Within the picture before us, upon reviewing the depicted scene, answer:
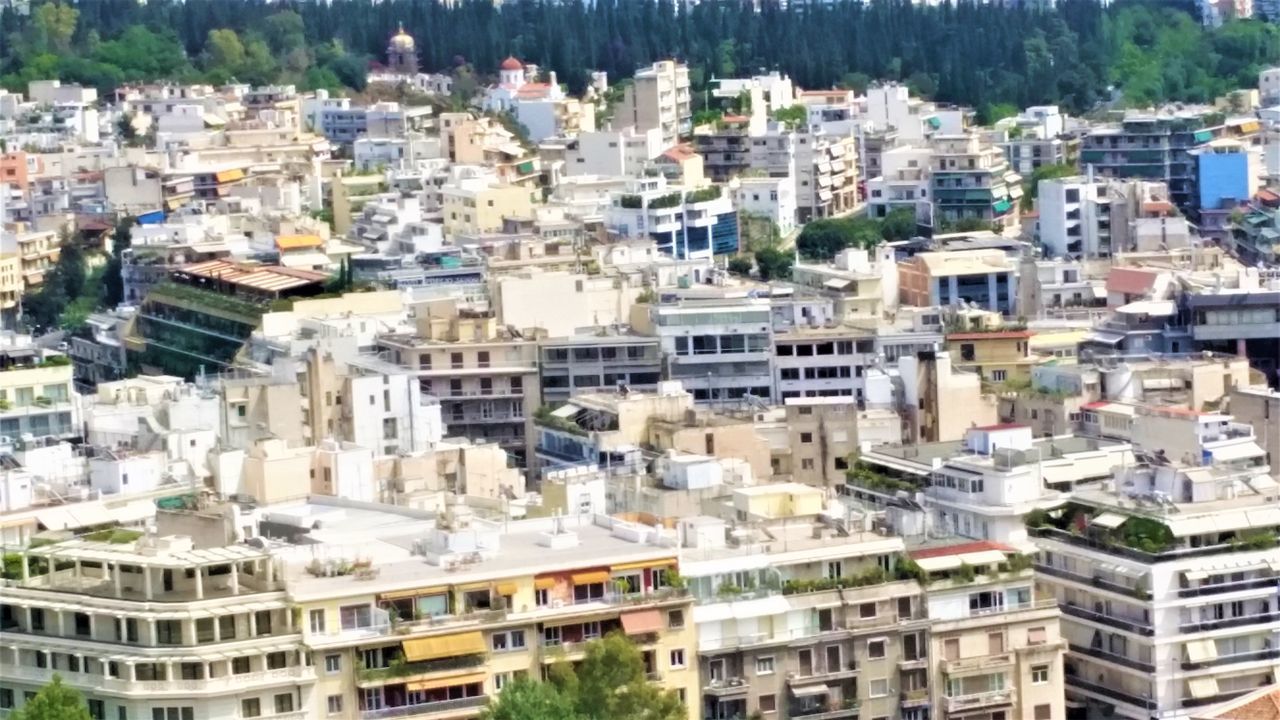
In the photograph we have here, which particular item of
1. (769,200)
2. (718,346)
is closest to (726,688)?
(718,346)

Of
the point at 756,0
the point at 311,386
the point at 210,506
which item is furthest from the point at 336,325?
the point at 756,0

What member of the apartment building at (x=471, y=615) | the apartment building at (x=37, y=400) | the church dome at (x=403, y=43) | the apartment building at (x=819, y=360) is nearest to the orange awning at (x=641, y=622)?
the apartment building at (x=471, y=615)

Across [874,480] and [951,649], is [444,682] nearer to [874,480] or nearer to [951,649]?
[951,649]

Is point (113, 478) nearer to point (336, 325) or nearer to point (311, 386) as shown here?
point (311, 386)

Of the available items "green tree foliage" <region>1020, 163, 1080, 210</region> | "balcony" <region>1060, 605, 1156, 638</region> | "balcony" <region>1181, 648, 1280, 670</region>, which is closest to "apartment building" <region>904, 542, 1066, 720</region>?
"balcony" <region>1060, 605, 1156, 638</region>

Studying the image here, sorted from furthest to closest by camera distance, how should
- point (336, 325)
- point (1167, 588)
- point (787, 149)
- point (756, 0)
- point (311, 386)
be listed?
point (756, 0) → point (787, 149) → point (336, 325) → point (311, 386) → point (1167, 588)

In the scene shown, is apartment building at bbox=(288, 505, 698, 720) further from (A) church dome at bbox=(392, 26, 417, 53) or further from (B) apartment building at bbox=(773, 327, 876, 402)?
(A) church dome at bbox=(392, 26, 417, 53)
